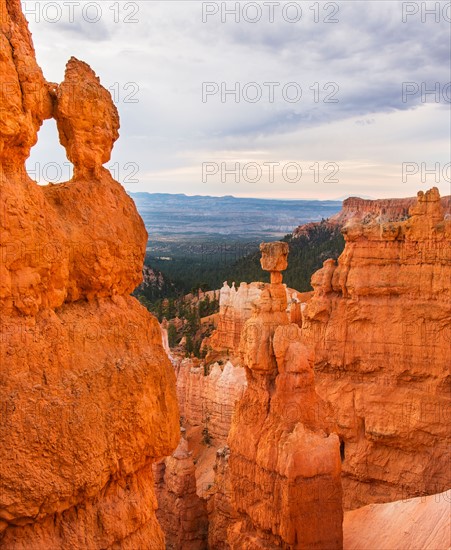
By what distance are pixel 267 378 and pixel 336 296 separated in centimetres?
588

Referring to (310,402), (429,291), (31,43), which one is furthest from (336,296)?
(31,43)

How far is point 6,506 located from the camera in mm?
4086

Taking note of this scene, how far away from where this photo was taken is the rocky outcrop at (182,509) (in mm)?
12516

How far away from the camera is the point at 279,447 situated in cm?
989

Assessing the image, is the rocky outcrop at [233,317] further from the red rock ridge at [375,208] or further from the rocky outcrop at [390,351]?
the rocky outcrop at [390,351]

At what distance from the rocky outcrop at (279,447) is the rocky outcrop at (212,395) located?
21.8 ft

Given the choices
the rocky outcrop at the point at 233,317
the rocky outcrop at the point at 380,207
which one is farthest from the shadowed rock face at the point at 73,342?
the rocky outcrop at the point at 380,207

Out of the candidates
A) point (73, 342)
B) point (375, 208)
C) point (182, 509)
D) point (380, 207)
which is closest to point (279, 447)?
point (182, 509)

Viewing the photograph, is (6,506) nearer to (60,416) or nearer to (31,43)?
(60,416)

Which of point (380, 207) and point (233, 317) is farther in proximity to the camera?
point (380, 207)

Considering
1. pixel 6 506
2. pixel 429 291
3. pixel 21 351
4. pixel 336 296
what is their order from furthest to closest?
1. pixel 336 296
2. pixel 429 291
3. pixel 21 351
4. pixel 6 506

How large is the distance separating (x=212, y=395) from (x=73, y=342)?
1484 cm

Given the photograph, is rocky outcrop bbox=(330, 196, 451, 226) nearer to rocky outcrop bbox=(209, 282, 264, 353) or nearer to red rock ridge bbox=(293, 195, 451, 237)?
red rock ridge bbox=(293, 195, 451, 237)

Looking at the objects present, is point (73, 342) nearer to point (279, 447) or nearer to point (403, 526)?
point (279, 447)
